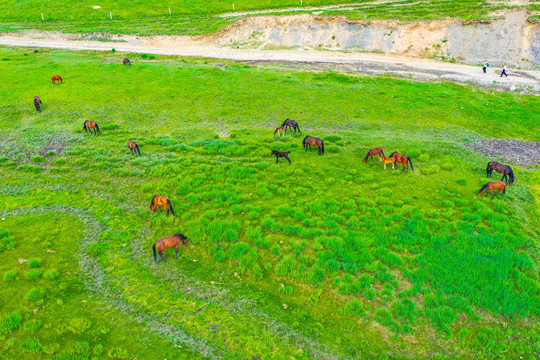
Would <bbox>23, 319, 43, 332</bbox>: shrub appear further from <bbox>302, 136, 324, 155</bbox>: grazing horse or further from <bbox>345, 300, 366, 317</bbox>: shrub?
<bbox>302, 136, 324, 155</bbox>: grazing horse

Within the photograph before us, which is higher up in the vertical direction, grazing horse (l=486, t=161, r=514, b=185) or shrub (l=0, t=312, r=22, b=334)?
grazing horse (l=486, t=161, r=514, b=185)

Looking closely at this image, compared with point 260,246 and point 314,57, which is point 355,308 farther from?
point 314,57

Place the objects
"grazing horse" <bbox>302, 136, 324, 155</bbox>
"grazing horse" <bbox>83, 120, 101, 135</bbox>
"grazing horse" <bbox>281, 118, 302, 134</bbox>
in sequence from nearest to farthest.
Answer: "grazing horse" <bbox>302, 136, 324, 155</bbox>, "grazing horse" <bbox>83, 120, 101, 135</bbox>, "grazing horse" <bbox>281, 118, 302, 134</bbox>

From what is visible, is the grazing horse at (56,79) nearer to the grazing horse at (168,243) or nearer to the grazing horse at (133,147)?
the grazing horse at (133,147)

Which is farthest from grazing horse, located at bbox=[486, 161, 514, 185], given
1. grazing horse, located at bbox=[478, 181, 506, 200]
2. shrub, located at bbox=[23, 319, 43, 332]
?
shrub, located at bbox=[23, 319, 43, 332]

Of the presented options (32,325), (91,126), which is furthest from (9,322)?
(91,126)

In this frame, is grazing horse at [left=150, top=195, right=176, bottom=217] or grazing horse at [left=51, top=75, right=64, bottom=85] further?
grazing horse at [left=51, top=75, right=64, bottom=85]
